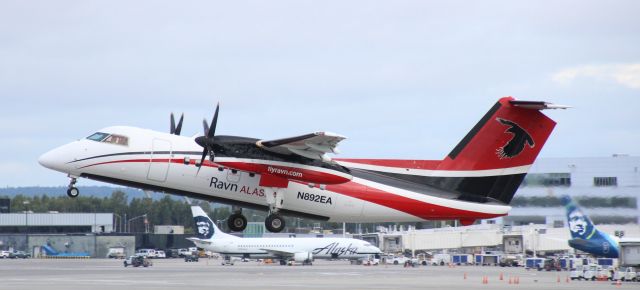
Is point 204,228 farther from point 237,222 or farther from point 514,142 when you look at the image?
point 514,142

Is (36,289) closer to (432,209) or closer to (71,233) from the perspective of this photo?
(432,209)

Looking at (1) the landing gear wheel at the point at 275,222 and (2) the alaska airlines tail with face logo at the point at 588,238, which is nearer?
(1) the landing gear wheel at the point at 275,222

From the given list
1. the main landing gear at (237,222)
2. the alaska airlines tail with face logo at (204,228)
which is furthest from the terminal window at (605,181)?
the alaska airlines tail with face logo at (204,228)

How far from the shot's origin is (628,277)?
237 feet

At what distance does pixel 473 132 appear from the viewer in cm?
3822

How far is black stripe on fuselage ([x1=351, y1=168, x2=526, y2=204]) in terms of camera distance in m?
37.5

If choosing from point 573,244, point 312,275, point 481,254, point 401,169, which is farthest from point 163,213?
point 401,169

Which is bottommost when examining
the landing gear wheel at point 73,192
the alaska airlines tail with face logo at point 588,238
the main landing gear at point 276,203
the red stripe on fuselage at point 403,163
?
the alaska airlines tail with face logo at point 588,238

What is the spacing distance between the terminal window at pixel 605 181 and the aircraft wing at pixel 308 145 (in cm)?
3279

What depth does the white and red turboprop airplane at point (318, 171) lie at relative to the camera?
35625 millimetres

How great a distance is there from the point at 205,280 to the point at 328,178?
39910mm

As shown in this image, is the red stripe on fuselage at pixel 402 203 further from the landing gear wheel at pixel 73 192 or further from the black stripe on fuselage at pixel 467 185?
the landing gear wheel at pixel 73 192

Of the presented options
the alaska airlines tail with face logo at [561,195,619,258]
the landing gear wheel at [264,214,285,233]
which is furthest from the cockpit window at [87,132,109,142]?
the alaska airlines tail with face logo at [561,195,619,258]

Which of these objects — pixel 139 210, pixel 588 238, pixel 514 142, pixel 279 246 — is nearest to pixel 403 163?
pixel 514 142
